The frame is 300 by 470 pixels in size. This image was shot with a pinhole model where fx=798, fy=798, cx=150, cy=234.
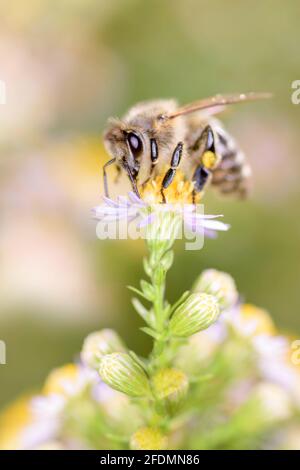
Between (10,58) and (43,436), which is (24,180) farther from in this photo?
(43,436)

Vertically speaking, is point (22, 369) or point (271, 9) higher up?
point (271, 9)

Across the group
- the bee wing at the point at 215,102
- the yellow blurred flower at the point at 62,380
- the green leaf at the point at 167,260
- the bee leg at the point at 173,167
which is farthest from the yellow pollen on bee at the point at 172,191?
the yellow blurred flower at the point at 62,380

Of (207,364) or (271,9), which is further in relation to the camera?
(271,9)

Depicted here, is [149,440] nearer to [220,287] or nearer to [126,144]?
[220,287]

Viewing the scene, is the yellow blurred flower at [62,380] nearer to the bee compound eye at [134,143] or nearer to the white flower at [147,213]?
the white flower at [147,213]

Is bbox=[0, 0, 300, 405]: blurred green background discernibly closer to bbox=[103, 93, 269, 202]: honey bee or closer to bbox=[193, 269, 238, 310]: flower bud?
bbox=[103, 93, 269, 202]: honey bee

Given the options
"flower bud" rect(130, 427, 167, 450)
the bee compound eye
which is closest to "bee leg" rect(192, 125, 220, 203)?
the bee compound eye

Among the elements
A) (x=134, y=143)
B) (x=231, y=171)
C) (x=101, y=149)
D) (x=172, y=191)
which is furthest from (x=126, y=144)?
(x=101, y=149)
